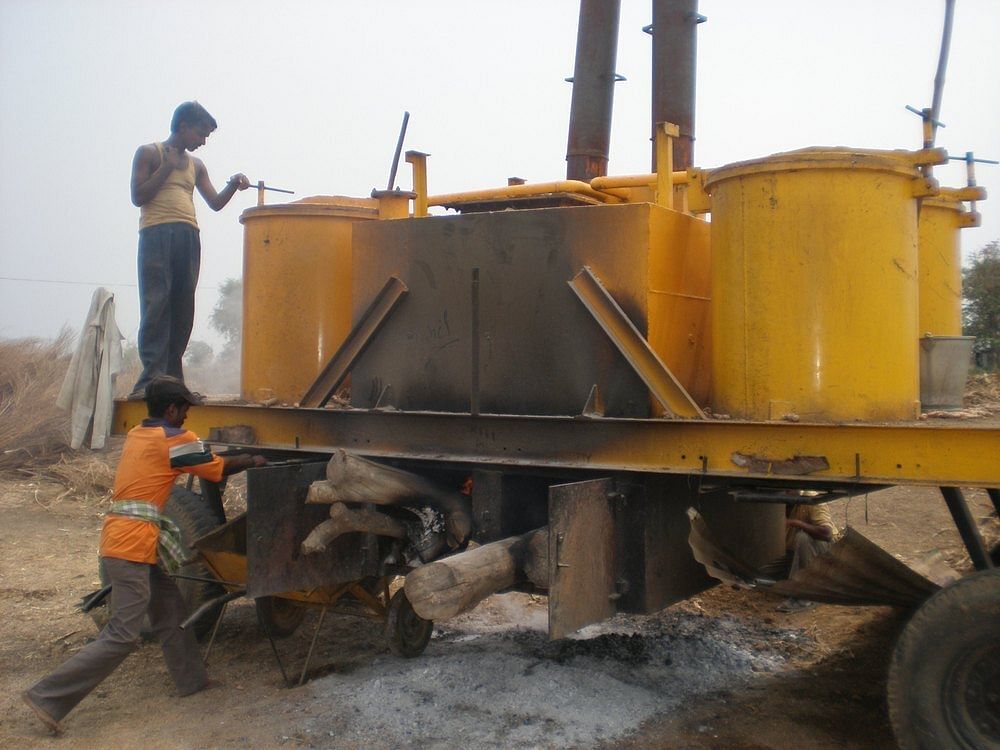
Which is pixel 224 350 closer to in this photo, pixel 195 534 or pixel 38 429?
pixel 38 429

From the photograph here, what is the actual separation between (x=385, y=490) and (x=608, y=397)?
120 cm

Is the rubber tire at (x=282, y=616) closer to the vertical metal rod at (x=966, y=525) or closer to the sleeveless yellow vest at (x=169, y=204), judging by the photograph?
the sleeveless yellow vest at (x=169, y=204)

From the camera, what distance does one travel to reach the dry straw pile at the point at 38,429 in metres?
11.1

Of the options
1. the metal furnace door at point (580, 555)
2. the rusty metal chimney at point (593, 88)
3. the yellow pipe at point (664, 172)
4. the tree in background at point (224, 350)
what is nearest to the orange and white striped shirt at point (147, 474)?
the metal furnace door at point (580, 555)

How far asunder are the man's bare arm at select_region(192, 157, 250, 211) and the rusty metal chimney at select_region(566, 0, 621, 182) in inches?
124

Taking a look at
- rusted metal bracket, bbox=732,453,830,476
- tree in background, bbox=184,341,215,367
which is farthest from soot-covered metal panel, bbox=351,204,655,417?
tree in background, bbox=184,341,215,367

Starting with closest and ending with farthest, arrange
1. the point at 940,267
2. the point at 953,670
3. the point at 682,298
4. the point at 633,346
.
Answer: the point at 953,670 → the point at 633,346 → the point at 682,298 → the point at 940,267

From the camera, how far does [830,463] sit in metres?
3.82

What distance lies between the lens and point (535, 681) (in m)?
4.99

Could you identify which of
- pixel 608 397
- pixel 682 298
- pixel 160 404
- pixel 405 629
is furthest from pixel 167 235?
pixel 682 298

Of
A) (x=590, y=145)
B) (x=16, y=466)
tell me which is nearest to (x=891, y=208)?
(x=590, y=145)

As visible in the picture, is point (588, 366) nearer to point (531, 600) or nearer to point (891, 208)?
point (891, 208)

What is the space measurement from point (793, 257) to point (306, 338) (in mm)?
2960

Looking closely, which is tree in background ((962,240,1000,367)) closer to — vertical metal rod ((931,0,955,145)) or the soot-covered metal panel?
vertical metal rod ((931,0,955,145))
